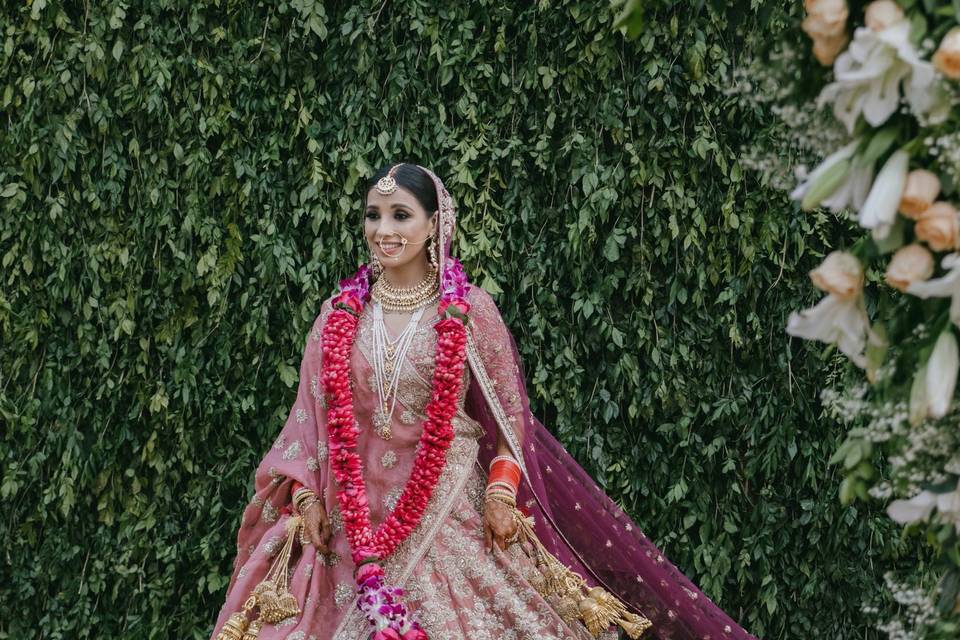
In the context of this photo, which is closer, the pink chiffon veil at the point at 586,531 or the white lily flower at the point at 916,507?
the white lily flower at the point at 916,507

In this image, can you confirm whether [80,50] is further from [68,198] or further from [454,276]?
[454,276]

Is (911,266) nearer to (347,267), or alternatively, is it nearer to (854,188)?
(854,188)

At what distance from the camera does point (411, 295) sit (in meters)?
3.49

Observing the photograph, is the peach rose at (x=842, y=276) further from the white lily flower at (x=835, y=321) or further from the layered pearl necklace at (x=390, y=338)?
the layered pearl necklace at (x=390, y=338)

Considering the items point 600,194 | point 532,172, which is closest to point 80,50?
point 532,172

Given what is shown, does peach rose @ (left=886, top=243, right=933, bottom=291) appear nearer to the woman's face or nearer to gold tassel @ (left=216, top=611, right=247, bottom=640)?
the woman's face

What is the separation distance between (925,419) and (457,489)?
1.82 m

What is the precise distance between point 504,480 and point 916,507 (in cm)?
176

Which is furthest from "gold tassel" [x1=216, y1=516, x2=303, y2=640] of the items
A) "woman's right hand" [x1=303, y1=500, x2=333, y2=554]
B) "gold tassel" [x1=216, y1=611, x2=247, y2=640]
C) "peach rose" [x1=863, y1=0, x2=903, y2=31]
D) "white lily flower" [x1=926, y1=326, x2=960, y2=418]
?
"peach rose" [x1=863, y1=0, x2=903, y2=31]

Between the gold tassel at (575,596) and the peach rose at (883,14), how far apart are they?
6.56 feet

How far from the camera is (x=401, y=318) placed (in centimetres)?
348

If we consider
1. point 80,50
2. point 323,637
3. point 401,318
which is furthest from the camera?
point 80,50

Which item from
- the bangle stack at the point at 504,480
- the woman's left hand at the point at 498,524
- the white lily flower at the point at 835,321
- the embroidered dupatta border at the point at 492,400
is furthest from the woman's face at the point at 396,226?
the white lily flower at the point at 835,321

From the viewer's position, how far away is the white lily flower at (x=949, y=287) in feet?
5.21
